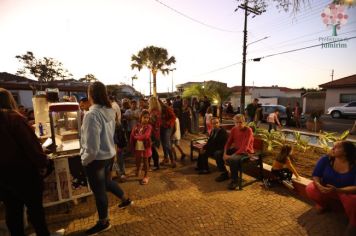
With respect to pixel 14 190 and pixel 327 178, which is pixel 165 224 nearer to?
pixel 14 190

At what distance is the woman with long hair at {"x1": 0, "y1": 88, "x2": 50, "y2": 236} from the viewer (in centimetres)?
206

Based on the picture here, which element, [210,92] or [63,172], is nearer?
[63,172]

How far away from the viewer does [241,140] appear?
14.3 ft

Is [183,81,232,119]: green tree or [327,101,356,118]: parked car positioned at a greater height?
[183,81,232,119]: green tree

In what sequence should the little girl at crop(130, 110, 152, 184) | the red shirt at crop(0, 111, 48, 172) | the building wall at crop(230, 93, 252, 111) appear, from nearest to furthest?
the red shirt at crop(0, 111, 48, 172)
the little girl at crop(130, 110, 152, 184)
the building wall at crop(230, 93, 252, 111)

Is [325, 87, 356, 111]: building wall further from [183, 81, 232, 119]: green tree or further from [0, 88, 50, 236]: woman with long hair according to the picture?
[0, 88, 50, 236]: woman with long hair

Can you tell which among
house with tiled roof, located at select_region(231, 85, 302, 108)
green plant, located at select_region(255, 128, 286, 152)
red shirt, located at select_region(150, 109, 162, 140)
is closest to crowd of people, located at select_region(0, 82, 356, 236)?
red shirt, located at select_region(150, 109, 162, 140)

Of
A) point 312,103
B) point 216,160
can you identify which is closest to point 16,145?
point 216,160

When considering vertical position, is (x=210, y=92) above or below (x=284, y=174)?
above

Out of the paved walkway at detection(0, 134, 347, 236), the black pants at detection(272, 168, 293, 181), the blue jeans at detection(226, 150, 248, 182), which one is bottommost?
the paved walkway at detection(0, 134, 347, 236)

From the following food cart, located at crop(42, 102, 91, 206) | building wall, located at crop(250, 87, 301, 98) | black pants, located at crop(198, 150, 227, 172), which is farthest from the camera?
building wall, located at crop(250, 87, 301, 98)

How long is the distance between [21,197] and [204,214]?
7.89 ft

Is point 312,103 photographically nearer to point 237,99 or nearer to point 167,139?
point 237,99

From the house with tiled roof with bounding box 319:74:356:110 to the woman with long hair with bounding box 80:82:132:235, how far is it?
25.9 meters
